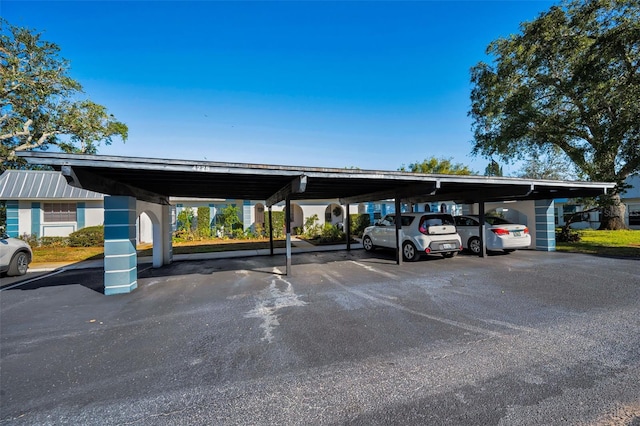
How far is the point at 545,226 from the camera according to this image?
11.8 m

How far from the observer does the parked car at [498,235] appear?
1041 cm

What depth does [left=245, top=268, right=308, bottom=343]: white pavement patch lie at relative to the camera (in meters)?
4.36

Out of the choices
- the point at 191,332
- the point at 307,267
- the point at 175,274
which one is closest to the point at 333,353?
the point at 191,332

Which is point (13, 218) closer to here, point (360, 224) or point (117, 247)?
point (117, 247)

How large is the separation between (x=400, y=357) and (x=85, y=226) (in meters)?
21.2

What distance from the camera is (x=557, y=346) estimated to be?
11.3ft

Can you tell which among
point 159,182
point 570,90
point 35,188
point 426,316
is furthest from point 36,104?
point 570,90

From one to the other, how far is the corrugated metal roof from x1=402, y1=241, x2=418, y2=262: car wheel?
1717 centimetres

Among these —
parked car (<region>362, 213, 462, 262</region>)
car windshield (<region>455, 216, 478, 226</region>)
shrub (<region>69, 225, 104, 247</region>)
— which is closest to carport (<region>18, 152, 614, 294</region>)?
parked car (<region>362, 213, 462, 262</region>)

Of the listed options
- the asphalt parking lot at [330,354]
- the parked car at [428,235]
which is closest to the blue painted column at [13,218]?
the asphalt parking lot at [330,354]

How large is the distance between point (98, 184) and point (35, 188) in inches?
663

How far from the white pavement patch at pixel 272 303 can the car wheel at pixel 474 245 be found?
7680 mm

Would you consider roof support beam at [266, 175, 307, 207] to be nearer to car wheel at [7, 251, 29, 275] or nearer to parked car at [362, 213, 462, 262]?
parked car at [362, 213, 462, 262]

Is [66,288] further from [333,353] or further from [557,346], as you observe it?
[557,346]
